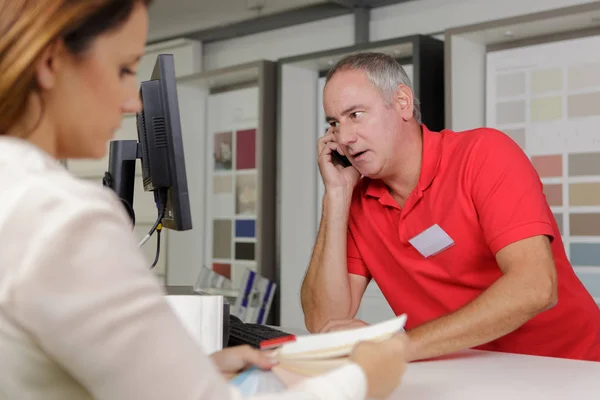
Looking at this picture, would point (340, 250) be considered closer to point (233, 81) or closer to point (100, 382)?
point (100, 382)

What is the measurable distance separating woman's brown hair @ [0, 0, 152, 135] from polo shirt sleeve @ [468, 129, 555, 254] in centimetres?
129

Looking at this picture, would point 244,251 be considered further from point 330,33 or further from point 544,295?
point 544,295

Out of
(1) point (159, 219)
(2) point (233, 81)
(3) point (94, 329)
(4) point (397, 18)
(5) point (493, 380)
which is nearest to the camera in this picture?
(3) point (94, 329)

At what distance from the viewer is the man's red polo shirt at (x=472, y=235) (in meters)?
1.80

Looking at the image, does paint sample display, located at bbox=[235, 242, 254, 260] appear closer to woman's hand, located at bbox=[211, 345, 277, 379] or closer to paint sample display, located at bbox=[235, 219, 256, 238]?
paint sample display, located at bbox=[235, 219, 256, 238]

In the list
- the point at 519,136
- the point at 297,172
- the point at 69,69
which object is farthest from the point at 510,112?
the point at 69,69

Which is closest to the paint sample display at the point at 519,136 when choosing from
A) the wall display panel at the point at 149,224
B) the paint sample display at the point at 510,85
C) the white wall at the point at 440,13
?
the paint sample display at the point at 510,85

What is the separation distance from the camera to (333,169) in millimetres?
2279

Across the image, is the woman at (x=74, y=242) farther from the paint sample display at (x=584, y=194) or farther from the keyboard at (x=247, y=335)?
the paint sample display at (x=584, y=194)

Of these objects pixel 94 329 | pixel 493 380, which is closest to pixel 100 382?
pixel 94 329

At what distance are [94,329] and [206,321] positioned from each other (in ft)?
2.54

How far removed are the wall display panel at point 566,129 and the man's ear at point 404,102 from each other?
1344 millimetres

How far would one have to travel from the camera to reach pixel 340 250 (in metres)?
2.14

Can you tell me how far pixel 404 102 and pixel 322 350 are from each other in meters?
1.24
